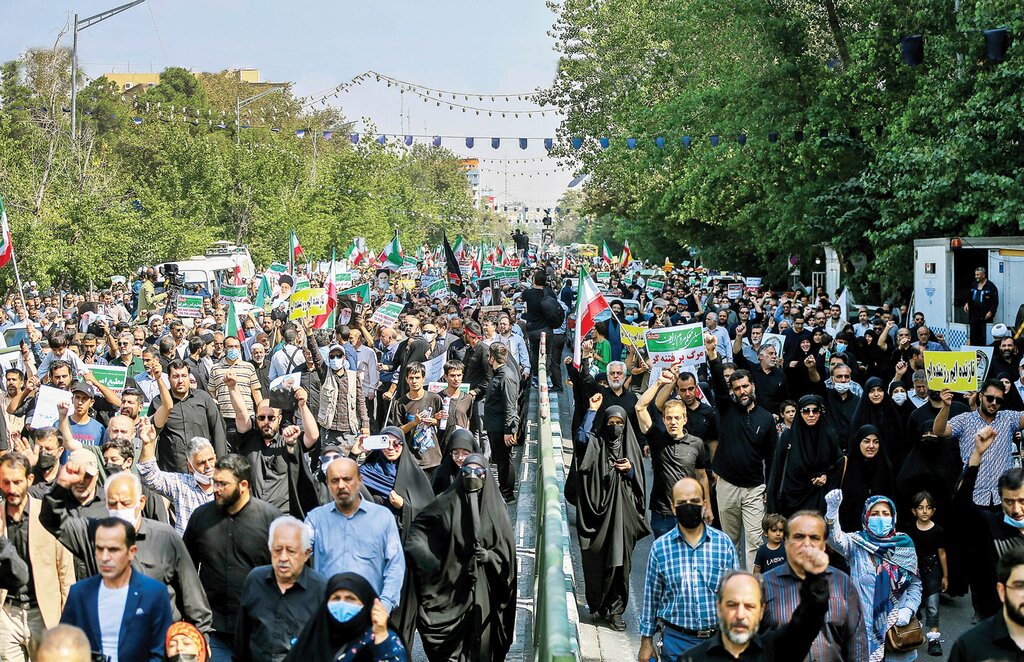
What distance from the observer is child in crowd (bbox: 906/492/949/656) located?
923 centimetres

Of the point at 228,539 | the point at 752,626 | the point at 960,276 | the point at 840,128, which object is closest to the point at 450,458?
the point at 228,539

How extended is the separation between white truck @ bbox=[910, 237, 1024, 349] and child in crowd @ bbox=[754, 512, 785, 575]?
13736 millimetres

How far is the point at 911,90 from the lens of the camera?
27172mm

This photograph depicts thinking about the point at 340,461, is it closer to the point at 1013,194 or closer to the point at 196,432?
the point at 196,432

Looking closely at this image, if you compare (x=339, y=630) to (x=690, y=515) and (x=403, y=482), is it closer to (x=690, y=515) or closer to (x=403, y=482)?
(x=690, y=515)

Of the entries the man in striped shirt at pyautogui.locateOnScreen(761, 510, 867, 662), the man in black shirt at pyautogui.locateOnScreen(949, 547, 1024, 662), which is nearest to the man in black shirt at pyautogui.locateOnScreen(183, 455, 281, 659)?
the man in striped shirt at pyautogui.locateOnScreen(761, 510, 867, 662)

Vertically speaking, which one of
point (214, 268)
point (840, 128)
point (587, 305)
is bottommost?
point (587, 305)

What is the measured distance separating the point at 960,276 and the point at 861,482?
1319 centimetres

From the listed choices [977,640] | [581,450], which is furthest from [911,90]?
[977,640]

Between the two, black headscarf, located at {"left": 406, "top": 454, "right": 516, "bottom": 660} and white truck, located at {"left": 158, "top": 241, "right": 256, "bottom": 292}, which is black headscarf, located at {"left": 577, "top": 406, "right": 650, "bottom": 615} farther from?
white truck, located at {"left": 158, "top": 241, "right": 256, "bottom": 292}

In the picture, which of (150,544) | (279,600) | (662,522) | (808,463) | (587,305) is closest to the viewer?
(279,600)

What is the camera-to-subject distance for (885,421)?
1188cm

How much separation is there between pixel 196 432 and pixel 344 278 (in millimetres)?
25541

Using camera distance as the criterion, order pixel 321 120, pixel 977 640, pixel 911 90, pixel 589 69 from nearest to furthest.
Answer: pixel 977 640 → pixel 911 90 → pixel 589 69 → pixel 321 120
